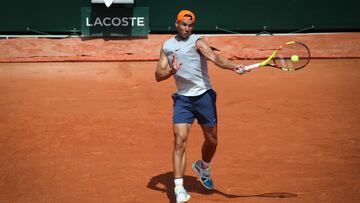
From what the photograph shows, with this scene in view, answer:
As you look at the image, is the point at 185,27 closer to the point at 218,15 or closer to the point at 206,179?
the point at 206,179

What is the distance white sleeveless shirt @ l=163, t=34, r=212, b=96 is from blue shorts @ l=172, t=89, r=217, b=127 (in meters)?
0.06

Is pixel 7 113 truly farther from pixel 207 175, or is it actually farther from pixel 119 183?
pixel 207 175

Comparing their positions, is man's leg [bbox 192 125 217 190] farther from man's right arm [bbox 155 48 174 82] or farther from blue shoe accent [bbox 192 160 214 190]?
man's right arm [bbox 155 48 174 82]

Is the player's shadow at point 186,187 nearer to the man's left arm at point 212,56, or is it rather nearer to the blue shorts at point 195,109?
the blue shorts at point 195,109

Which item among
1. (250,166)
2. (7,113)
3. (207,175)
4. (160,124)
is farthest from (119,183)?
(7,113)

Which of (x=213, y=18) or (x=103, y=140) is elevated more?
(x=213, y=18)

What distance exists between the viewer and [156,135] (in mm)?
9148

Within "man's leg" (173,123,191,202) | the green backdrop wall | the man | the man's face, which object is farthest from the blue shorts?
the green backdrop wall

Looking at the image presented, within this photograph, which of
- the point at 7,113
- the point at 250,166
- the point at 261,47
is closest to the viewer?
the point at 250,166

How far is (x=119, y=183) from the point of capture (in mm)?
7246

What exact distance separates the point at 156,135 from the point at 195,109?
8.99 feet

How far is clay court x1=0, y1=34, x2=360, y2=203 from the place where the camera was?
7.08 meters

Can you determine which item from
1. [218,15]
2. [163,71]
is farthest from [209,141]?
[218,15]

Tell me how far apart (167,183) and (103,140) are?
1934mm
